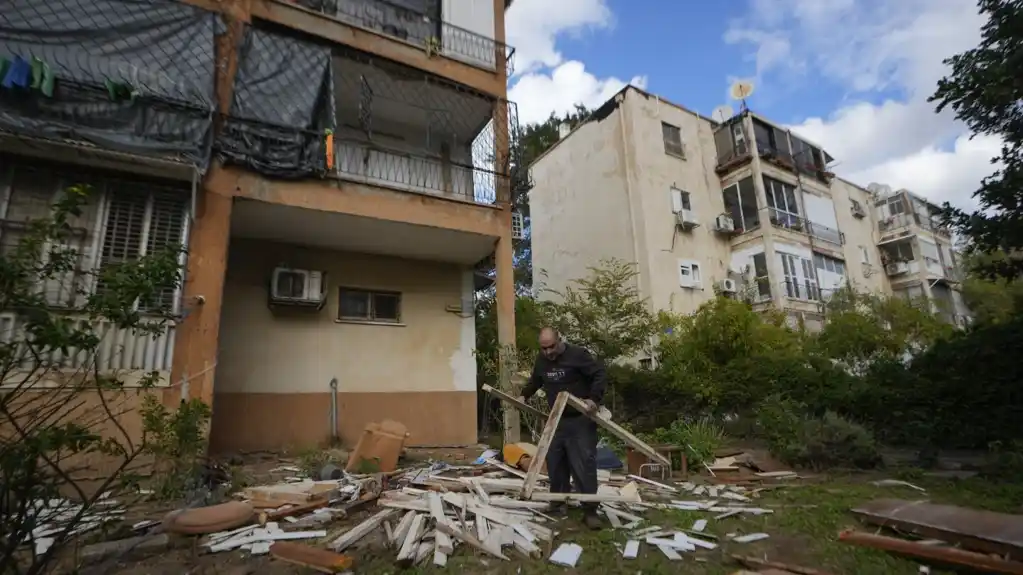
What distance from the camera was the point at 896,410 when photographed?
9.49 metres

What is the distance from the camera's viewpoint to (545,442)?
4594mm

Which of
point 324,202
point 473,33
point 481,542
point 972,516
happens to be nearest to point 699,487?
point 972,516

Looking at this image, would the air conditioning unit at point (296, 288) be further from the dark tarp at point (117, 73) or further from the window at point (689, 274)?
the window at point (689, 274)

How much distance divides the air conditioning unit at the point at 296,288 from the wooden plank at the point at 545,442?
601cm

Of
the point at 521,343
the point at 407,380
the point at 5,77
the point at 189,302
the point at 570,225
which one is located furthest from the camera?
the point at 570,225

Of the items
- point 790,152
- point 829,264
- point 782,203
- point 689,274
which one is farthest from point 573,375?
point 790,152

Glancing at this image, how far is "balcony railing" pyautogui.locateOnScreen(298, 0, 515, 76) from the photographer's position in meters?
9.62

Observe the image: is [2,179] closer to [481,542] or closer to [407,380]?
[407,380]

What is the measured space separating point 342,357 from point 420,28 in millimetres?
6943

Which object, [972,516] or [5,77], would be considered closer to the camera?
[972,516]

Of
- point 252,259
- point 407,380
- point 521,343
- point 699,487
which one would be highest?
point 252,259

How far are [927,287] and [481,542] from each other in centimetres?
2920

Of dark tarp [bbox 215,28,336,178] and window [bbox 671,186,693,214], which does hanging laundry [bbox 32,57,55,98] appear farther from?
window [bbox 671,186,693,214]

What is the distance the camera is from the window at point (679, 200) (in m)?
18.2
